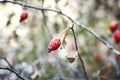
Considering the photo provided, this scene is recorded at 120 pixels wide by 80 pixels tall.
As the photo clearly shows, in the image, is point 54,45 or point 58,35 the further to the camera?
point 58,35

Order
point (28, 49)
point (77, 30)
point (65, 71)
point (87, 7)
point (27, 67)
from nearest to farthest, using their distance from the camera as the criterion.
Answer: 1. point (27, 67)
2. point (65, 71)
3. point (77, 30)
4. point (28, 49)
5. point (87, 7)

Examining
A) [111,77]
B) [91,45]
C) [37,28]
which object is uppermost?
[37,28]

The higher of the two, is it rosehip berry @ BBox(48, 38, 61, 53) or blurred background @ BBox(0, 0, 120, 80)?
rosehip berry @ BBox(48, 38, 61, 53)

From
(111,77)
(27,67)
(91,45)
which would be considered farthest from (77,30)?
(27,67)

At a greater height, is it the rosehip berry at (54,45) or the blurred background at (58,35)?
the rosehip berry at (54,45)

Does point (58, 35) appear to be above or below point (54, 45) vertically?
below

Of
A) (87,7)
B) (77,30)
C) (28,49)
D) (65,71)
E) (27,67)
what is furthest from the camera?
(87,7)

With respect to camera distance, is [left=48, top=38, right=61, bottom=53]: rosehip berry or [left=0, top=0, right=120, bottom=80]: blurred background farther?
[left=0, top=0, right=120, bottom=80]: blurred background

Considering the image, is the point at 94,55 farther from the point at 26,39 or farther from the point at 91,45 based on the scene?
the point at 26,39

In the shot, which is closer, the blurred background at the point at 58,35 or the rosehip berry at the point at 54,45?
the rosehip berry at the point at 54,45

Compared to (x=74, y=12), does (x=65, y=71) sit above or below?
below

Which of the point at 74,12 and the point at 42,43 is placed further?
the point at 74,12
